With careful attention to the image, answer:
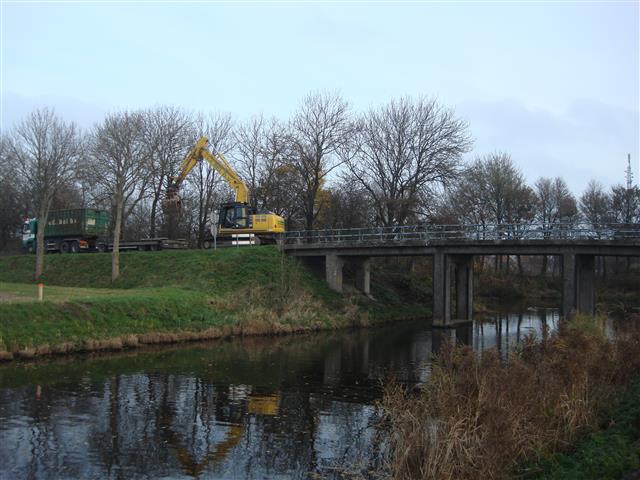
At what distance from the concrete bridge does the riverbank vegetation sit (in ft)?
46.4

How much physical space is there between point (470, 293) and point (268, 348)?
750 inches

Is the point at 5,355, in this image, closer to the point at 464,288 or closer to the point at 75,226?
the point at 75,226

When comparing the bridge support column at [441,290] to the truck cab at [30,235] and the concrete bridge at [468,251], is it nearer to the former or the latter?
the concrete bridge at [468,251]

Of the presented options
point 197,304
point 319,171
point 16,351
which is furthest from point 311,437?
point 319,171

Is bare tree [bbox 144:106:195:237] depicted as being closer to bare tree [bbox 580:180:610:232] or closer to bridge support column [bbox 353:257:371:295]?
bridge support column [bbox 353:257:371:295]

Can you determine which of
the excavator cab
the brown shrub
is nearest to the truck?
the excavator cab

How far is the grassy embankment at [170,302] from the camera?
22.2 m

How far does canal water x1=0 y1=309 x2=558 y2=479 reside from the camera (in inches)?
420

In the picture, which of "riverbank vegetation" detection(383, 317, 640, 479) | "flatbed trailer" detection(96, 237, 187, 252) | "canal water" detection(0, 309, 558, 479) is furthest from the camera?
"flatbed trailer" detection(96, 237, 187, 252)

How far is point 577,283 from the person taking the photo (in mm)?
31391

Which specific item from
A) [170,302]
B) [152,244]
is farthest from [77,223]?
[170,302]

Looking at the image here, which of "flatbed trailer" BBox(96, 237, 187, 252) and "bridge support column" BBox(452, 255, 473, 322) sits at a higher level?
"flatbed trailer" BBox(96, 237, 187, 252)

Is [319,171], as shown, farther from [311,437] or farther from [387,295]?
[311,437]

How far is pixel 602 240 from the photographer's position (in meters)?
30.1
